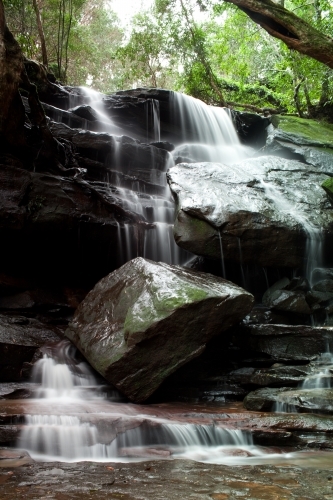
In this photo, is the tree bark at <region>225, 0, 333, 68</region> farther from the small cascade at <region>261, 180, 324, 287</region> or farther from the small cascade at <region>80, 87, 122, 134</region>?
the small cascade at <region>80, 87, 122, 134</region>

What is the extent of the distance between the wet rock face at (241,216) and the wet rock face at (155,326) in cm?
152

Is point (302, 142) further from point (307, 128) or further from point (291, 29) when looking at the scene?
point (291, 29)

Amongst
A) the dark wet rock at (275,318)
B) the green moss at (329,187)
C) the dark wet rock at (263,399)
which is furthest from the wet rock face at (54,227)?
the dark wet rock at (263,399)

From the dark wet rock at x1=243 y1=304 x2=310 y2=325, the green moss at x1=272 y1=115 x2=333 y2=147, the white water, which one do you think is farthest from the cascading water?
the green moss at x1=272 y1=115 x2=333 y2=147

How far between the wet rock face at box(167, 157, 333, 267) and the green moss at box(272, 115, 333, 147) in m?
3.82

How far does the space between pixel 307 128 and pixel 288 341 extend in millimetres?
8530

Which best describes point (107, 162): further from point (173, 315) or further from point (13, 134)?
point (173, 315)

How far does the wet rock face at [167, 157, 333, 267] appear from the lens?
736 centimetres

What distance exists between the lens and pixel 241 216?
746 cm

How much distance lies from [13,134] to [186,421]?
6639mm

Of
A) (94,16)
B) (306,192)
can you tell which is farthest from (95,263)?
(94,16)

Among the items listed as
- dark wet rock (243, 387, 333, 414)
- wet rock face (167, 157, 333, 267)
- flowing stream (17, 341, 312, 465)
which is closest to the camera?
flowing stream (17, 341, 312, 465)

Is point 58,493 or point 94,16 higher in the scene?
point 94,16

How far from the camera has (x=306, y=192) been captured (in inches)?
359
